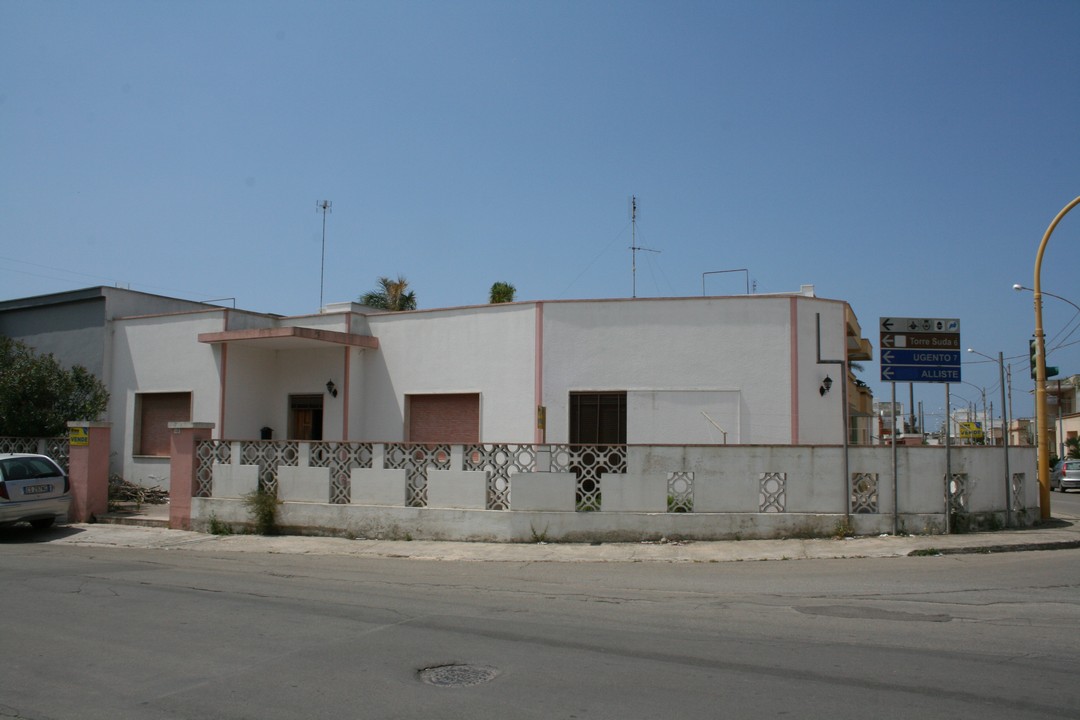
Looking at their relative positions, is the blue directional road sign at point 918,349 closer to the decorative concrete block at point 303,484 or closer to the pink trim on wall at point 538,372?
the pink trim on wall at point 538,372

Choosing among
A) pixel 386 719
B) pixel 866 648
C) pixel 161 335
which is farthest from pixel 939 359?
pixel 161 335

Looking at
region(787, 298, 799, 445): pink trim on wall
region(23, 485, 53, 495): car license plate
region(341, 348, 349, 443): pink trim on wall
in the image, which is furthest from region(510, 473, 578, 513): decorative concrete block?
region(23, 485, 53, 495): car license plate

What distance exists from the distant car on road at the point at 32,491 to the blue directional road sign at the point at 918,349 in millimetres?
15992

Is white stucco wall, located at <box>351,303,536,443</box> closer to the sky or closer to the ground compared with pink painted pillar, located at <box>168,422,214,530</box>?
closer to the sky

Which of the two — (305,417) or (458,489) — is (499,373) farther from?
(305,417)

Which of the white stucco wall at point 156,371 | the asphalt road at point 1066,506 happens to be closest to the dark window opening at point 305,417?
the white stucco wall at point 156,371

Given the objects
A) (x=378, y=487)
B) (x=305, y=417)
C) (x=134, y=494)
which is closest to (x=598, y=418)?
(x=378, y=487)

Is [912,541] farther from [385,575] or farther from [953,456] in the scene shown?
[385,575]

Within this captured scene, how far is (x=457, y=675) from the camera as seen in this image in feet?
20.9

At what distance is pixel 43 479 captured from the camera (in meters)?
16.2

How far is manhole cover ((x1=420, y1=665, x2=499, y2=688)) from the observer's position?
618 cm

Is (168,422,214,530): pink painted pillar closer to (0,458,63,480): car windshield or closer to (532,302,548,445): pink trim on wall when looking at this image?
(0,458,63,480): car windshield

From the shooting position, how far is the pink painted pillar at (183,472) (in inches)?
645

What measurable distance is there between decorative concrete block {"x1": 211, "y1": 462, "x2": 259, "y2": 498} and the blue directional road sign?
11.9 meters
